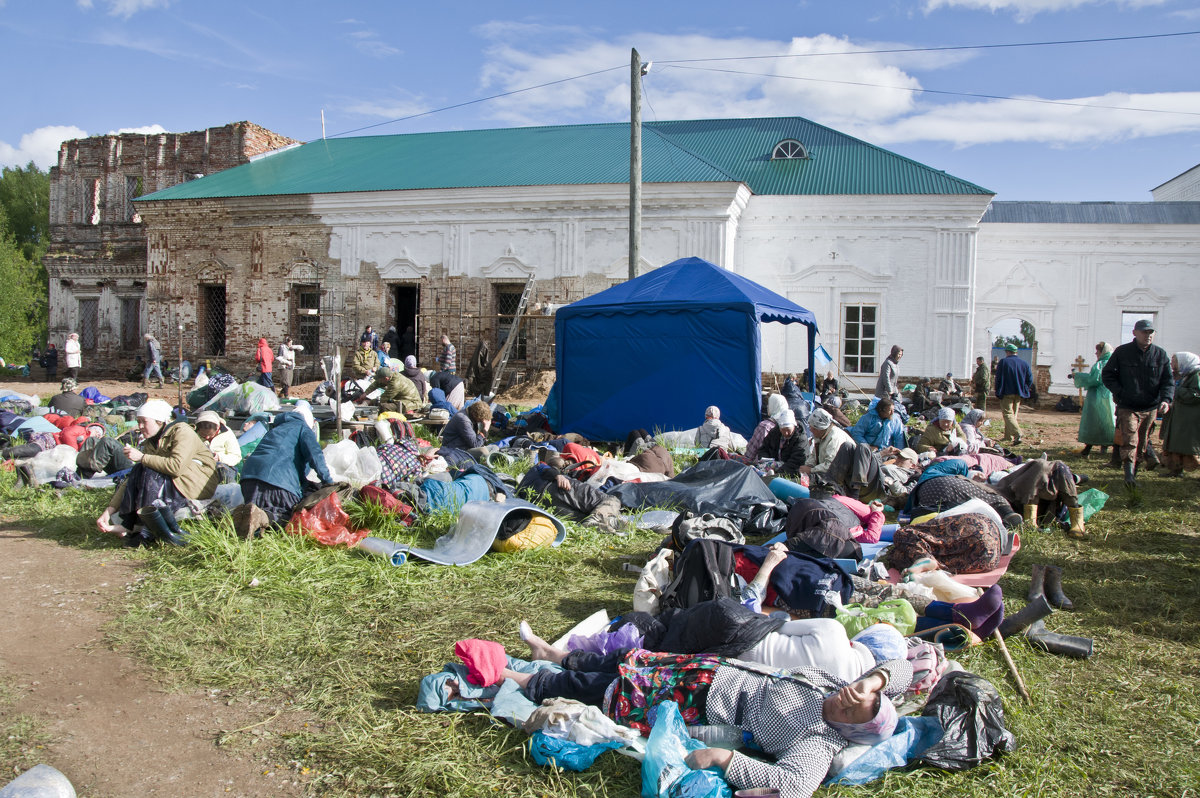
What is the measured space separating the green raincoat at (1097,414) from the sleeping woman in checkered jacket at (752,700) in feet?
27.5

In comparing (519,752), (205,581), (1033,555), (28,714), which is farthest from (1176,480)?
(28,714)

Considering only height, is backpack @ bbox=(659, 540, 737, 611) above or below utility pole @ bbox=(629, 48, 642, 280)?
below

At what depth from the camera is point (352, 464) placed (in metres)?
6.74

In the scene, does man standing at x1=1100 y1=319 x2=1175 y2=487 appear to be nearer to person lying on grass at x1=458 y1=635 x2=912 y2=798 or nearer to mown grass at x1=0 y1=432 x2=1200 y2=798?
mown grass at x1=0 y1=432 x2=1200 y2=798

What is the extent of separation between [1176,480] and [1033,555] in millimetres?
4142

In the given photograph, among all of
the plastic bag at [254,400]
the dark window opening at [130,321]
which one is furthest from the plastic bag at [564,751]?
the dark window opening at [130,321]

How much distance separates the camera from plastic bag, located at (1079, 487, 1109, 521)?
6.77m

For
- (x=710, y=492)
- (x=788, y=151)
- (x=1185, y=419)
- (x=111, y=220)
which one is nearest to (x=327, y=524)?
(x=710, y=492)

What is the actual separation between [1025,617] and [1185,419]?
5790 millimetres

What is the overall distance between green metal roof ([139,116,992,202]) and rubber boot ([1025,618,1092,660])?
15.2 meters

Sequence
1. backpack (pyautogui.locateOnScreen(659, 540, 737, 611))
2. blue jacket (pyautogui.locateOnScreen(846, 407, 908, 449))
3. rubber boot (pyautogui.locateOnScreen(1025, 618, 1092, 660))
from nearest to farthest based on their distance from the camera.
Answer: rubber boot (pyautogui.locateOnScreen(1025, 618, 1092, 660)), backpack (pyautogui.locateOnScreen(659, 540, 737, 611)), blue jacket (pyautogui.locateOnScreen(846, 407, 908, 449))

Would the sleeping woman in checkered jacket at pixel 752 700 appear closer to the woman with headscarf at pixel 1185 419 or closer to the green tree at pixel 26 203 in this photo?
the woman with headscarf at pixel 1185 419

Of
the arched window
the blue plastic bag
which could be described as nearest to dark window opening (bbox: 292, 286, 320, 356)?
the arched window

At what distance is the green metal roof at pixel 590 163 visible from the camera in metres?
18.8
